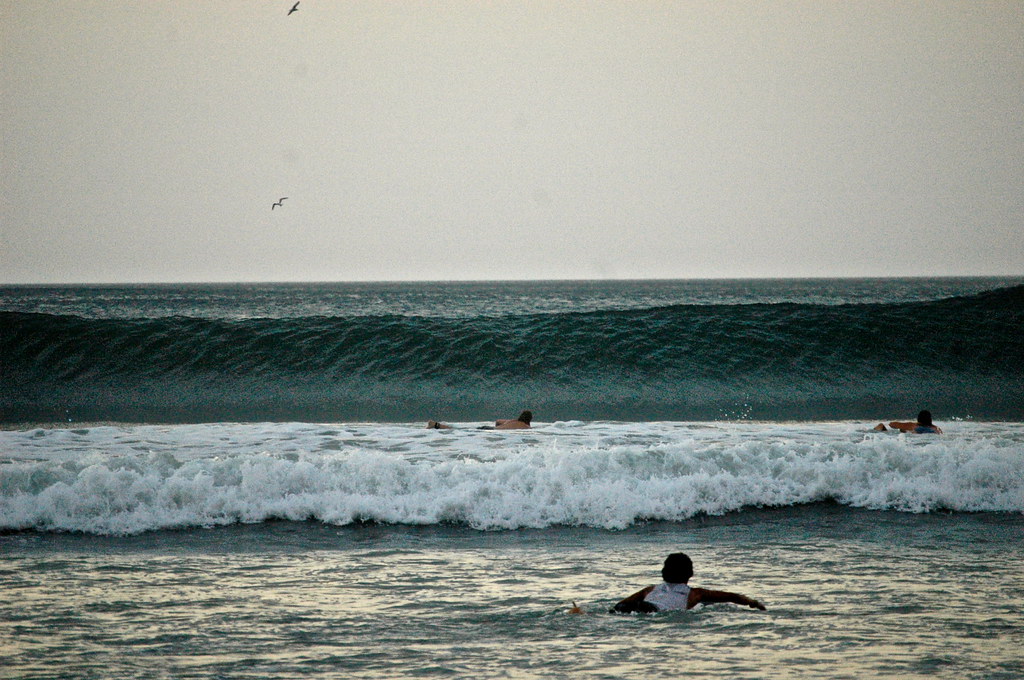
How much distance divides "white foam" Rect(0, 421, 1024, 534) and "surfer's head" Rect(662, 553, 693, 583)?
3.18 m

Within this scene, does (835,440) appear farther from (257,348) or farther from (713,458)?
(257,348)

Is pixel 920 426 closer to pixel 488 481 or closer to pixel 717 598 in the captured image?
pixel 488 481

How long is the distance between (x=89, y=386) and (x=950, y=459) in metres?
18.5

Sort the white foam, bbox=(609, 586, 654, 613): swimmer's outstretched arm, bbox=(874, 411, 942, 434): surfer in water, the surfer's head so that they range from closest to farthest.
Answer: bbox=(609, 586, 654, 613): swimmer's outstretched arm, the surfer's head, the white foam, bbox=(874, 411, 942, 434): surfer in water

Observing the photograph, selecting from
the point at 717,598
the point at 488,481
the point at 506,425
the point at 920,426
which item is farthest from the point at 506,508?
the point at 920,426

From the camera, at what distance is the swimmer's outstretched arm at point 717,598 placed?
7.30m

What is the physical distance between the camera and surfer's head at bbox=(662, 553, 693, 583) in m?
7.45

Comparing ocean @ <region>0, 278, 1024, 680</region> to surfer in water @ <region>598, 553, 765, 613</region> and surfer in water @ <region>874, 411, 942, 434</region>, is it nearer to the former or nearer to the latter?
surfer in water @ <region>598, 553, 765, 613</region>

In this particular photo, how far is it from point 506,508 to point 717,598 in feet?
12.8

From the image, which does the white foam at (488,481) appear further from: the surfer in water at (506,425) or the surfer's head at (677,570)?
the surfer's head at (677,570)

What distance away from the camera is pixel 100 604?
744 cm

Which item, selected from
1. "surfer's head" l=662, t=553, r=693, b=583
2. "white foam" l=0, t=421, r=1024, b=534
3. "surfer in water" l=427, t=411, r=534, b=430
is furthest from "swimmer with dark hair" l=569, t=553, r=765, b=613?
"surfer in water" l=427, t=411, r=534, b=430

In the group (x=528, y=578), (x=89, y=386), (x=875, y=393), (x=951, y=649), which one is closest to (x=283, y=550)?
(x=528, y=578)

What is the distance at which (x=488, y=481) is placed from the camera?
11.2 meters
